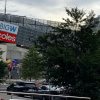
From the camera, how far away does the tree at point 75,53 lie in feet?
49.2

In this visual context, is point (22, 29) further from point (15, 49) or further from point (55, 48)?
point (55, 48)

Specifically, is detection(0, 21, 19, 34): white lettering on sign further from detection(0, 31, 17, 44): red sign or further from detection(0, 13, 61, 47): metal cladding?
detection(0, 13, 61, 47): metal cladding

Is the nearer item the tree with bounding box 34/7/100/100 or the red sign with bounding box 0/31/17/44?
the tree with bounding box 34/7/100/100

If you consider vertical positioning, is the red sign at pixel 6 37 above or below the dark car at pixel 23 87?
above

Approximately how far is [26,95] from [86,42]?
18.5ft

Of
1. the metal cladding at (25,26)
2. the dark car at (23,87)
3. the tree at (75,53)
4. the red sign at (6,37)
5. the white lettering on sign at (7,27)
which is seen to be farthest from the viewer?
the metal cladding at (25,26)

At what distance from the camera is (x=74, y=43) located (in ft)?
53.5

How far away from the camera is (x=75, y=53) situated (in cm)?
1588

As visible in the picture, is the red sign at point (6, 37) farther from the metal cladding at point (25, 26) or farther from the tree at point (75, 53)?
the tree at point (75, 53)

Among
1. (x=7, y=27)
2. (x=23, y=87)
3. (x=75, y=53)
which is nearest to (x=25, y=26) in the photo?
(x=7, y=27)

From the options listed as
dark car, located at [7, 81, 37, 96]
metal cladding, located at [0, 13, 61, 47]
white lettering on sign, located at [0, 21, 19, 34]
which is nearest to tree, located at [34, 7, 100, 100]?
dark car, located at [7, 81, 37, 96]

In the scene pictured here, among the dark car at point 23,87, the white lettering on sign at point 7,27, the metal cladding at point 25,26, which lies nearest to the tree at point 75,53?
the dark car at point 23,87

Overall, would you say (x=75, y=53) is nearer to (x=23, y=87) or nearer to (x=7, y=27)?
(x=23, y=87)

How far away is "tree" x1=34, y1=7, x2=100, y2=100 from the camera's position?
591 inches
